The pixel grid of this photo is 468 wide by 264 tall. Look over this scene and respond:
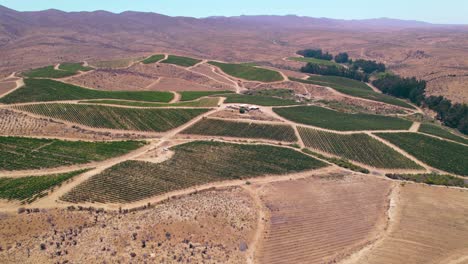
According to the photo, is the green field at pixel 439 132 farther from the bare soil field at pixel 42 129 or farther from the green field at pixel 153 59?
the green field at pixel 153 59

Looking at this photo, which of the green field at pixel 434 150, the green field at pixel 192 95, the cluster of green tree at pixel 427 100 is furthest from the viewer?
the green field at pixel 192 95

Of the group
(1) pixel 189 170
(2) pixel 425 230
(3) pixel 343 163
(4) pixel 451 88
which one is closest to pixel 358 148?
(3) pixel 343 163

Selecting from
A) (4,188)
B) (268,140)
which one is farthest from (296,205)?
(4,188)

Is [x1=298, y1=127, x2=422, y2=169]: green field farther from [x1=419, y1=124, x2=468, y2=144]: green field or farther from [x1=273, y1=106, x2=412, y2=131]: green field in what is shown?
[x1=419, y1=124, x2=468, y2=144]: green field

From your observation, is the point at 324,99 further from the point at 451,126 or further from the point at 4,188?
the point at 4,188

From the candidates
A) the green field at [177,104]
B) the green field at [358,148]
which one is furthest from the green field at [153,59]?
the green field at [358,148]

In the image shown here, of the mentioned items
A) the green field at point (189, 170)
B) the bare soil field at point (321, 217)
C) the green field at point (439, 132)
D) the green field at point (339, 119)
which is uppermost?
the green field at point (339, 119)

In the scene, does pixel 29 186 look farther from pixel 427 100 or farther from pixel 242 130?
pixel 427 100

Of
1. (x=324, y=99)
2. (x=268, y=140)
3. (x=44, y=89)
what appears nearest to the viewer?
(x=268, y=140)
